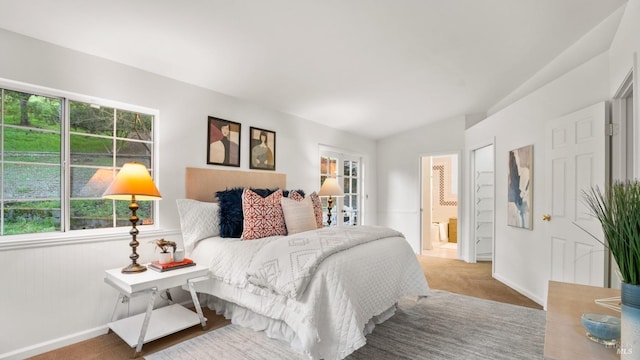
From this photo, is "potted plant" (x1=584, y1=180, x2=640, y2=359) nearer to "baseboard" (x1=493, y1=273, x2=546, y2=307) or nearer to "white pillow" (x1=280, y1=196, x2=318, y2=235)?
"white pillow" (x1=280, y1=196, x2=318, y2=235)

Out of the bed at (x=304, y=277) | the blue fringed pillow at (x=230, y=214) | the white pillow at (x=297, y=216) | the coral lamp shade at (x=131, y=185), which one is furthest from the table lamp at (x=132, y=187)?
the white pillow at (x=297, y=216)

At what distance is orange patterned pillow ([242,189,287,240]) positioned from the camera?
114 inches

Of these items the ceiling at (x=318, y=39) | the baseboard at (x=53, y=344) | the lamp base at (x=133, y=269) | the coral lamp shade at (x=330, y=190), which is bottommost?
the baseboard at (x=53, y=344)

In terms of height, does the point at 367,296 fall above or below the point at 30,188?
below

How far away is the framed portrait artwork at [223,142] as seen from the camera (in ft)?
11.3

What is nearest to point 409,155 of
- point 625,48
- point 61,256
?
point 625,48

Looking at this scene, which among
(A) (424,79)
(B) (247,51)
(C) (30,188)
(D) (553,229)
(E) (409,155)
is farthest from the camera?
(E) (409,155)

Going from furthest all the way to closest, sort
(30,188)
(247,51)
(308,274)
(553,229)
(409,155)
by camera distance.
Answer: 1. (409,155)
2. (553,229)
3. (247,51)
4. (30,188)
5. (308,274)

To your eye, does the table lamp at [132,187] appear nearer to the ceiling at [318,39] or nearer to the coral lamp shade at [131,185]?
the coral lamp shade at [131,185]

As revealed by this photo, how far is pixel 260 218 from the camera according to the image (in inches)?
116

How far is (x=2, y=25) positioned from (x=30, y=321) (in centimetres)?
205

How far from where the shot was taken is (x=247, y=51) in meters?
2.78

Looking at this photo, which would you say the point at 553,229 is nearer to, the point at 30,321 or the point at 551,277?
the point at 551,277

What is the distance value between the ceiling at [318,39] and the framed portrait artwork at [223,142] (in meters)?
0.37
